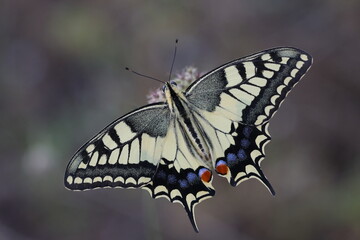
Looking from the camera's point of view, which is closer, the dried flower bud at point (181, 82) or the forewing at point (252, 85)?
the forewing at point (252, 85)

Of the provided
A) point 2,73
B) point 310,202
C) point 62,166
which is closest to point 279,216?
point 310,202

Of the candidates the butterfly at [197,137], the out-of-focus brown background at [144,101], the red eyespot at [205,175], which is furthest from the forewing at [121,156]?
the out-of-focus brown background at [144,101]

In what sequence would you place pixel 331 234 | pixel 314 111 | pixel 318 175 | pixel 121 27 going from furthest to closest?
pixel 121 27, pixel 314 111, pixel 318 175, pixel 331 234

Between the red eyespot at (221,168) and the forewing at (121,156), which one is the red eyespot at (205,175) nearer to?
the red eyespot at (221,168)

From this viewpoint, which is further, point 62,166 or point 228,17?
point 228,17

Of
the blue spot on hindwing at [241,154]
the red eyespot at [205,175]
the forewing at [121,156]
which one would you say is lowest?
the red eyespot at [205,175]

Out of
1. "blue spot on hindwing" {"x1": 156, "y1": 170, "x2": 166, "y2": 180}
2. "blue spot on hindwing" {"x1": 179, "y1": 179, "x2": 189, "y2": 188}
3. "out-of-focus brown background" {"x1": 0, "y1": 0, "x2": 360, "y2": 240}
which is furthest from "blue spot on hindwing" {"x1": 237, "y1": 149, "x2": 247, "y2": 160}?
"out-of-focus brown background" {"x1": 0, "y1": 0, "x2": 360, "y2": 240}

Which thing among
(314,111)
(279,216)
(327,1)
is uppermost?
(327,1)

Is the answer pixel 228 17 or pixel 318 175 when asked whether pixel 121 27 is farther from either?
pixel 318 175
